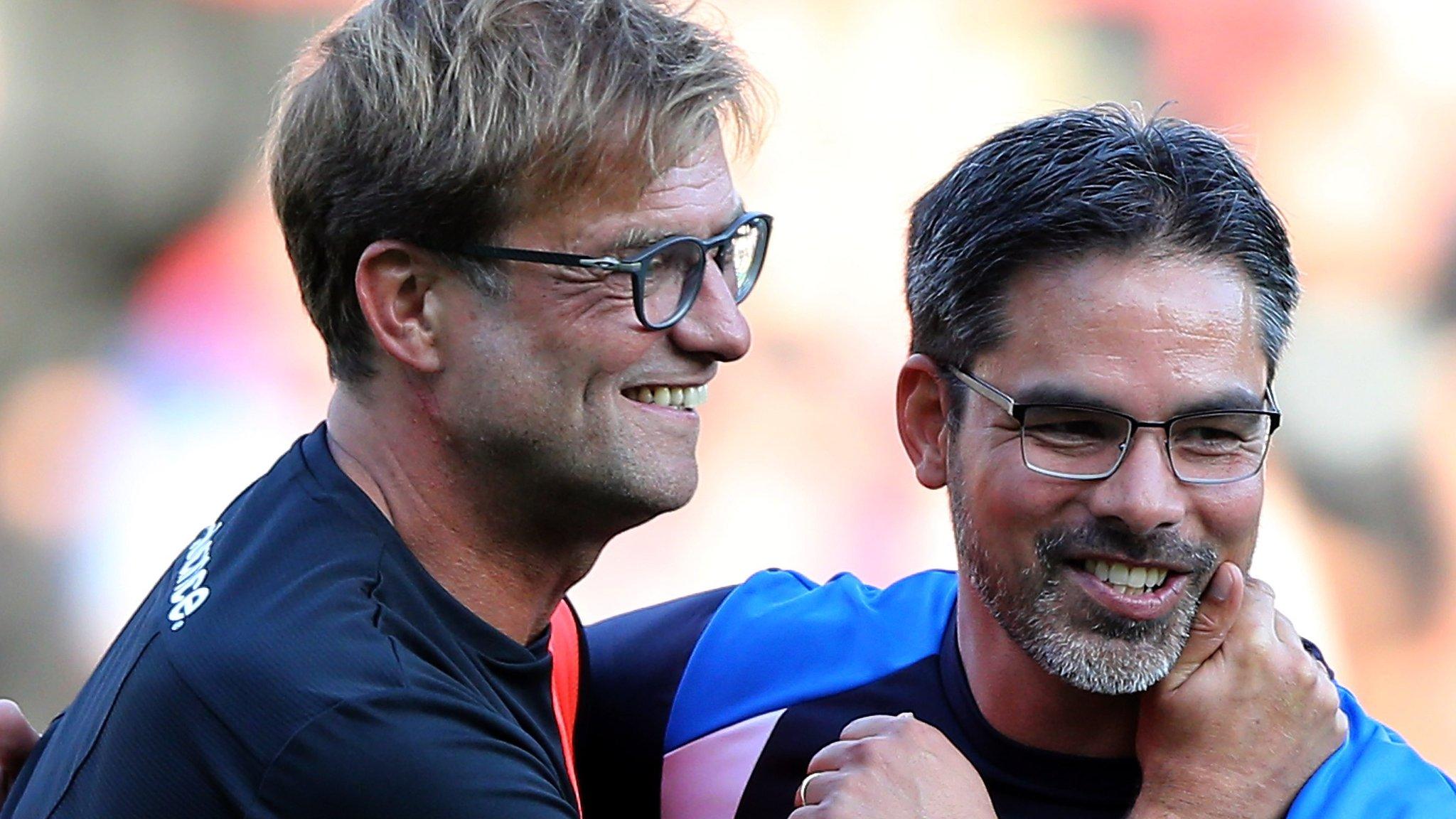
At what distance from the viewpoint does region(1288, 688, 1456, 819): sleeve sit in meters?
2.39

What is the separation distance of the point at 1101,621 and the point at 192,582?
1.36 m

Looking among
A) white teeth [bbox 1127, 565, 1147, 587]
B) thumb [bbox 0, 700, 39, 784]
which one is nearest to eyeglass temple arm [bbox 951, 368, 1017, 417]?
white teeth [bbox 1127, 565, 1147, 587]

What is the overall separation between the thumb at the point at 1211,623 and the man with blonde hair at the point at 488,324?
0.82 m

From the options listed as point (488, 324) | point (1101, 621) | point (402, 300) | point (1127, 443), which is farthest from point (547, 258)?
point (1101, 621)

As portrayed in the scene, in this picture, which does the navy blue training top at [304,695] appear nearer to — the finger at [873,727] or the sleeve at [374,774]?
the sleeve at [374,774]

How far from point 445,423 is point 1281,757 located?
135 cm

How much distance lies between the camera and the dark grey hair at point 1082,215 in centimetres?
260

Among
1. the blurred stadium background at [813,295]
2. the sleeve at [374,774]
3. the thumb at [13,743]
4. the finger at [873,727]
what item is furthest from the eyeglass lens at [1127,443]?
the blurred stadium background at [813,295]

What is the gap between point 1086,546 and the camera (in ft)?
8.23

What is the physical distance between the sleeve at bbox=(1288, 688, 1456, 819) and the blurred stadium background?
352 cm

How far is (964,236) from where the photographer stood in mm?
2787

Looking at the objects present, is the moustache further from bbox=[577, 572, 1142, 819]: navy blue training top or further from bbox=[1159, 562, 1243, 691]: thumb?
bbox=[577, 572, 1142, 819]: navy blue training top

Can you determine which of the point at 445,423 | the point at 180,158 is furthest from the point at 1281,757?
the point at 180,158

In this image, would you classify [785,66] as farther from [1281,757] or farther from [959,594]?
[1281,757]
